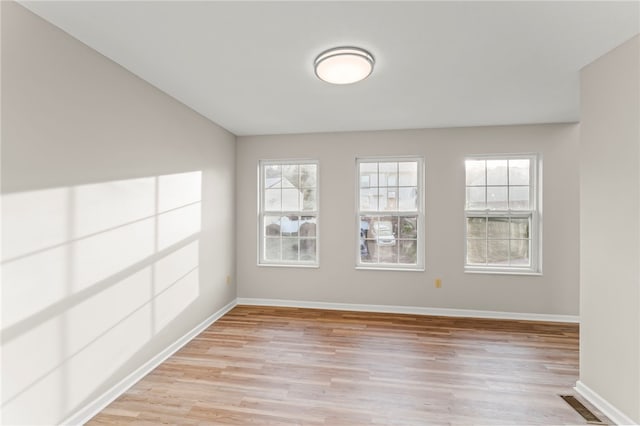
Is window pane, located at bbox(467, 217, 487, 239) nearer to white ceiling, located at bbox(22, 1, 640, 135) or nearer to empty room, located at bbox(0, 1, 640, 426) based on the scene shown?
empty room, located at bbox(0, 1, 640, 426)

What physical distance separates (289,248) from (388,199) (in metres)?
1.59

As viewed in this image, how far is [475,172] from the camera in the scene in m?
4.09

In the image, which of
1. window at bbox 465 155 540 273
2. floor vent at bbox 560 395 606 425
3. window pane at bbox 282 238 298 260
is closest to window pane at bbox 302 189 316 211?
window pane at bbox 282 238 298 260

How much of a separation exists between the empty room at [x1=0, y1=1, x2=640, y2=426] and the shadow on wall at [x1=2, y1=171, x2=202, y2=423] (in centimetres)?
1

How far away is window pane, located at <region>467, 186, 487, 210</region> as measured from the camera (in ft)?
13.4

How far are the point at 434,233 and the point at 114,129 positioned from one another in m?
3.67

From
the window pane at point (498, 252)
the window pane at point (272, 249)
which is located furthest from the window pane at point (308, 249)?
the window pane at point (498, 252)

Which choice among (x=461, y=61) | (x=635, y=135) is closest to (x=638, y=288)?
(x=635, y=135)

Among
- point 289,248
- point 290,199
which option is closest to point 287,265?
point 289,248

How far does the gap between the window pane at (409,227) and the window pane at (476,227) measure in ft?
2.22

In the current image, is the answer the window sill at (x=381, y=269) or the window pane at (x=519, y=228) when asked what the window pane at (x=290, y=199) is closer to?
the window sill at (x=381, y=269)


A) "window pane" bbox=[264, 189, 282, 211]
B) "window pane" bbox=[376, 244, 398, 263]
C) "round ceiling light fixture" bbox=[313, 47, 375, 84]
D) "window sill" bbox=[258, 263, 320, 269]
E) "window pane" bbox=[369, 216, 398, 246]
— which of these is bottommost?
"window sill" bbox=[258, 263, 320, 269]

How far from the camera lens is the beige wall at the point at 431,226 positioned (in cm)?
384

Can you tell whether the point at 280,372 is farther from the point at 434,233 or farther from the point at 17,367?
the point at 434,233
